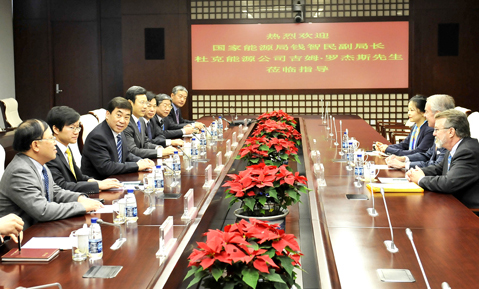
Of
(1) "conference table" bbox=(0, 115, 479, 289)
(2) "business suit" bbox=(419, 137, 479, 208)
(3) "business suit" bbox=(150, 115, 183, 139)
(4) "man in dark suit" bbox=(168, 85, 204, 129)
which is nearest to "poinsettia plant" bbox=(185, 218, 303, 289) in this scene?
(1) "conference table" bbox=(0, 115, 479, 289)

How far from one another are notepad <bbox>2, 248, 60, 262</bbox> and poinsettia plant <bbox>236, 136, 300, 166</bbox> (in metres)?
1.80

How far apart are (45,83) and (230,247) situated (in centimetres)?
896

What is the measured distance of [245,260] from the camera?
1.39 m

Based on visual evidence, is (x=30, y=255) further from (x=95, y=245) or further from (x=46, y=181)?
(x=46, y=181)

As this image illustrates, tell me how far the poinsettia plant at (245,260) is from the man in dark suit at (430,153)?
7.03 ft

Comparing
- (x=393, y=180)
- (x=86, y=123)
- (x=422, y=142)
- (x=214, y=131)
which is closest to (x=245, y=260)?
(x=393, y=180)

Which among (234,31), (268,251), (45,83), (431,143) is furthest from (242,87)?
(268,251)

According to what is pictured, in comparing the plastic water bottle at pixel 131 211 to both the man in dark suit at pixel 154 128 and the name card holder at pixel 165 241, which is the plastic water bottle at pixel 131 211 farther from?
the man in dark suit at pixel 154 128

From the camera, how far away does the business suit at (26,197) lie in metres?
2.30

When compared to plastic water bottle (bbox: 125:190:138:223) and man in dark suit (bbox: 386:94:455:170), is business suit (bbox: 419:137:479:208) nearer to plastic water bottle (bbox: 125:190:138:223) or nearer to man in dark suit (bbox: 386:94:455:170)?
man in dark suit (bbox: 386:94:455:170)

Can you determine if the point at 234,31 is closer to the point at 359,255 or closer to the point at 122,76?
the point at 122,76

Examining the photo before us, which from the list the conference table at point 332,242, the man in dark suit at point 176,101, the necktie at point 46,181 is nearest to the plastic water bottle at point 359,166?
the conference table at point 332,242

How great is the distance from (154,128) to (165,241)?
3675mm

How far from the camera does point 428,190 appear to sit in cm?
295
